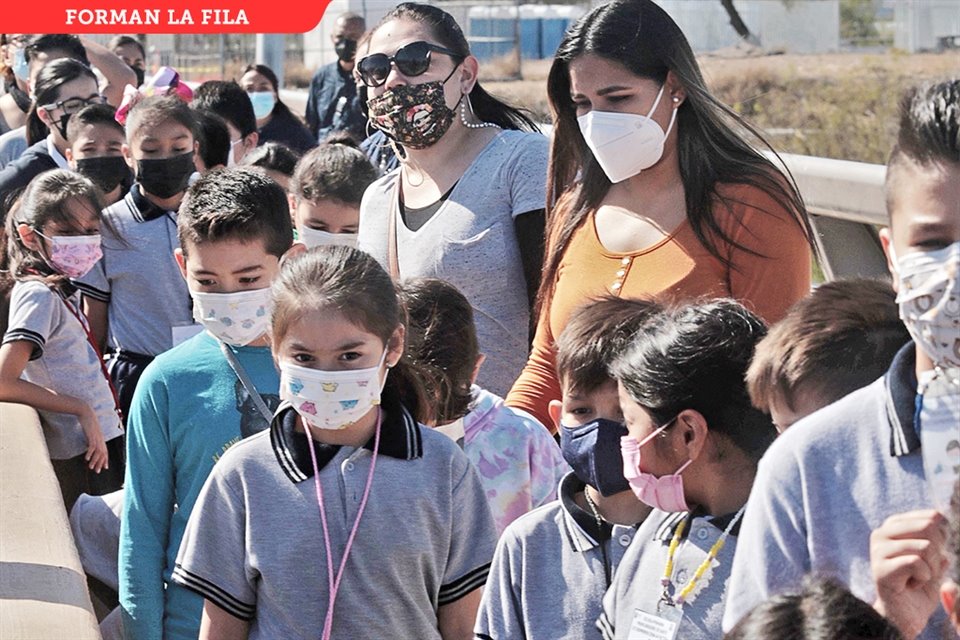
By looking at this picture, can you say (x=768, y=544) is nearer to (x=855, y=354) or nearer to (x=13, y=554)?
(x=855, y=354)

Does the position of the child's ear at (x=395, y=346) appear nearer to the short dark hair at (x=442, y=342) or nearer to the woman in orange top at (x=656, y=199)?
the short dark hair at (x=442, y=342)

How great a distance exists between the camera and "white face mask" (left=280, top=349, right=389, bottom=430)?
123 inches

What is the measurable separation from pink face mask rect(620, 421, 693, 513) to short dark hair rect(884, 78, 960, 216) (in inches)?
28.3

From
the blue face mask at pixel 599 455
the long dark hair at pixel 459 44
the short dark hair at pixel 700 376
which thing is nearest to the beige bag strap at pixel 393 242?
the long dark hair at pixel 459 44

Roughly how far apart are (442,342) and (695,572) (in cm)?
122

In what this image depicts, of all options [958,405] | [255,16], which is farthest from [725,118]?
[255,16]

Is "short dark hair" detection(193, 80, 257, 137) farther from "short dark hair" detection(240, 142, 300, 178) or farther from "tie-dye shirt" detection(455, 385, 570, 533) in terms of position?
"tie-dye shirt" detection(455, 385, 570, 533)

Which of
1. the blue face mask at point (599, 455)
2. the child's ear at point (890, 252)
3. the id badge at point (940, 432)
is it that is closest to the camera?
the id badge at point (940, 432)

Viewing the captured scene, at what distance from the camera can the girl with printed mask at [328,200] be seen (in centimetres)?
543

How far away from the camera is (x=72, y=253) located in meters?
5.55

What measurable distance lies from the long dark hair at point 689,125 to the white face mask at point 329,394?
1001 mm

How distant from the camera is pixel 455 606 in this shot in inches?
126

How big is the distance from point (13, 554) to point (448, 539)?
5.29 feet

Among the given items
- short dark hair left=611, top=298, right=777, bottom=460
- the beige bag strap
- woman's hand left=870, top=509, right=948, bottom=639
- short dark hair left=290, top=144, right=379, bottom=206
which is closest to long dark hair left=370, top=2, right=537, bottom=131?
the beige bag strap
